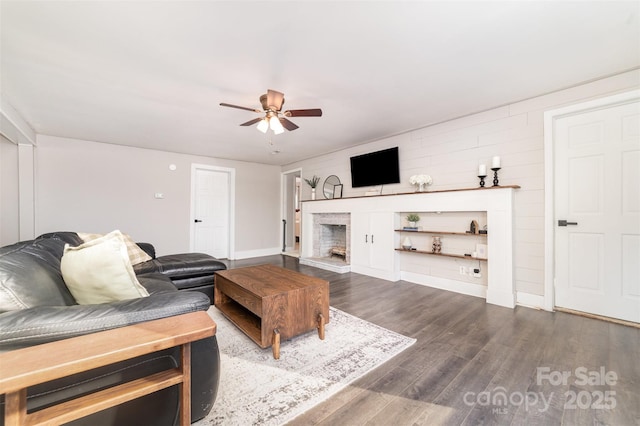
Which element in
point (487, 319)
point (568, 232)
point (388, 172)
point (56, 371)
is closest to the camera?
point (56, 371)

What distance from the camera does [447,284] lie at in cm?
364

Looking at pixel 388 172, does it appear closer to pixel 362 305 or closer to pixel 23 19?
pixel 362 305

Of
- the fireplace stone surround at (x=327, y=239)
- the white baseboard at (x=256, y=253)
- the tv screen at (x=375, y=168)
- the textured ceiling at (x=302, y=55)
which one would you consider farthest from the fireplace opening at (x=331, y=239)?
the textured ceiling at (x=302, y=55)

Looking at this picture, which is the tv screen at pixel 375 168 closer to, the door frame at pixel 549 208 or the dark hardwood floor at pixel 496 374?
the door frame at pixel 549 208

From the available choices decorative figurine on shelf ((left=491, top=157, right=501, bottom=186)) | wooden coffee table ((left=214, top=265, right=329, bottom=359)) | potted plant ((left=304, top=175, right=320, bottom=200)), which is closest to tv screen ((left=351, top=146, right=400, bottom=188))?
potted plant ((left=304, top=175, right=320, bottom=200))

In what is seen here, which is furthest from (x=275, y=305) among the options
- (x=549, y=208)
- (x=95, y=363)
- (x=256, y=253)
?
(x=256, y=253)

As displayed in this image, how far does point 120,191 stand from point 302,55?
179 inches

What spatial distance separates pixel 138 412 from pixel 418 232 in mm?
3656

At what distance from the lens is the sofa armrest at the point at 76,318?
914 mm

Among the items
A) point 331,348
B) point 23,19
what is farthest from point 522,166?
point 23,19

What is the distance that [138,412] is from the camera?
1090 mm

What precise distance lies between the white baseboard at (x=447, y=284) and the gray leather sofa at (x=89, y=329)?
327 centimetres

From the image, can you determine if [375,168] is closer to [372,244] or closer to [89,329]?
[372,244]

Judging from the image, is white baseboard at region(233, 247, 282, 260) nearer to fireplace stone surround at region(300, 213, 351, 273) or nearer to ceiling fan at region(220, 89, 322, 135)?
fireplace stone surround at region(300, 213, 351, 273)
